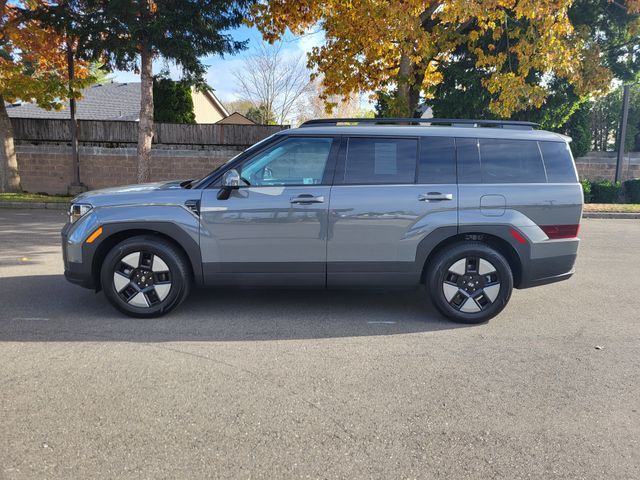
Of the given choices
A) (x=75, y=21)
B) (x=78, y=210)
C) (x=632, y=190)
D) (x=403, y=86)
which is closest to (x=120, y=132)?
(x=75, y=21)

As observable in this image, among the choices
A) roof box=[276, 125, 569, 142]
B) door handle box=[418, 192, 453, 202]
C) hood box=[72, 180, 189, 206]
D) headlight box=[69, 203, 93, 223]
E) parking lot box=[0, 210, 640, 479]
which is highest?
roof box=[276, 125, 569, 142]

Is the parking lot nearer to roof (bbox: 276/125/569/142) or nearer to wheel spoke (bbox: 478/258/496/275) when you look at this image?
wheel spoke (bbox: 478/258/496/275)

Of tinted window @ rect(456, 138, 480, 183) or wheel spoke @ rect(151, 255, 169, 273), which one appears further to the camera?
tinted window @ rect(456, 138, 480, 183)

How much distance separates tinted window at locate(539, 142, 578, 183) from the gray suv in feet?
0.04

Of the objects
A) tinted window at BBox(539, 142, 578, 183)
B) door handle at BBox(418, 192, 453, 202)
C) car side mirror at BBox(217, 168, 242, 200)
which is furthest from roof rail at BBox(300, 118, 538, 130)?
car side mirror at BBox(217, 168, 242, 200)

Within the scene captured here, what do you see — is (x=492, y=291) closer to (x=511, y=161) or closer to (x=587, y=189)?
(x=511, y=161)

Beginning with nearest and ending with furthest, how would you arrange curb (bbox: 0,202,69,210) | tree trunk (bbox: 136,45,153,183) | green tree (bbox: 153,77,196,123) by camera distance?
1. curb (bbox: 0,202,69,210)
2. tree trunk (bbox: 136,45,153,183)
3. green tree (bbox: 153,77,196,123)

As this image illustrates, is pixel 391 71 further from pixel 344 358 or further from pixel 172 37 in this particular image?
pixel 344 358

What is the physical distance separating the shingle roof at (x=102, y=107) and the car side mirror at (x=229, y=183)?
22037 mm

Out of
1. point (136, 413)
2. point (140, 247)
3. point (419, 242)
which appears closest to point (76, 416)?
point (136, 413)

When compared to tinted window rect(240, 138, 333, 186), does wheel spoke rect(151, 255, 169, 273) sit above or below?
below

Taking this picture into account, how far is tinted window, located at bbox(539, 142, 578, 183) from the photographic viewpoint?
15.7 ft

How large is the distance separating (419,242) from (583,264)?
14.9ft

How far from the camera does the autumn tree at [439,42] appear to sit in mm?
11117
